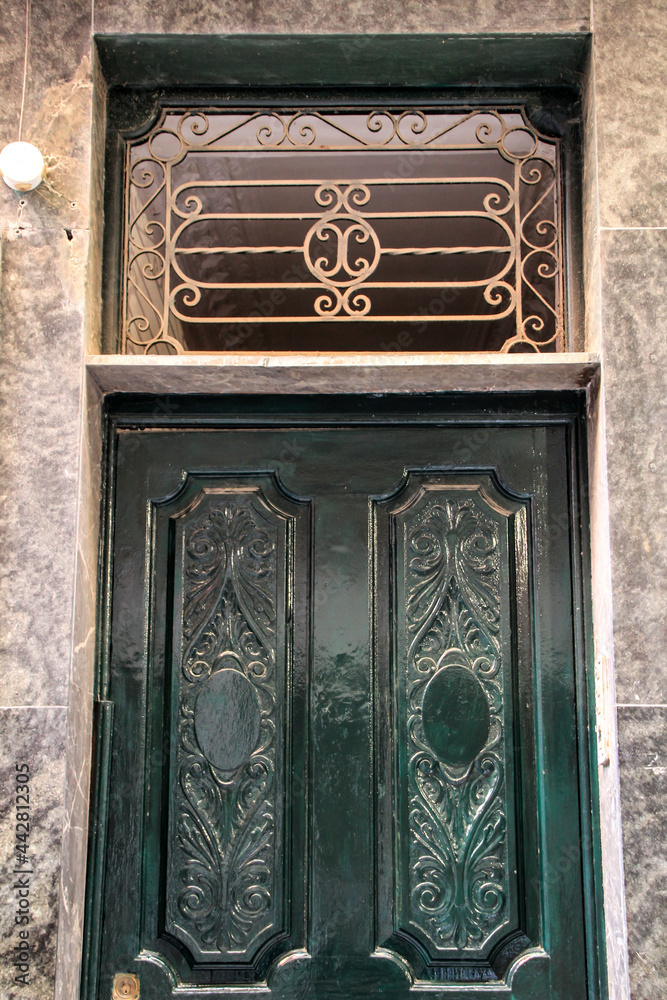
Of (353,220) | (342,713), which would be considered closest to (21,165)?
(353,220)

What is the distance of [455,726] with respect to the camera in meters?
2.56

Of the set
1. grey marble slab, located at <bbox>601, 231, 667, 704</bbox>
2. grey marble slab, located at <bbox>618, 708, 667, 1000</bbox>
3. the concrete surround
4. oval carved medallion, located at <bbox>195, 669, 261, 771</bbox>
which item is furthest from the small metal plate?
grey marble slab, located at <bbox>601, 231, 667, 704</bbox>

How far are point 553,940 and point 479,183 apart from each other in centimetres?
212

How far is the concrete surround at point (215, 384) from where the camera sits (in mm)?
2318

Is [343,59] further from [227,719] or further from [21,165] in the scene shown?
[227,719]

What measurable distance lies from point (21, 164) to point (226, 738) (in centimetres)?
165

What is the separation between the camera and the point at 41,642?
7.88ft

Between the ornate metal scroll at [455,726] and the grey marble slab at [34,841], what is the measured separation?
0.92 metres

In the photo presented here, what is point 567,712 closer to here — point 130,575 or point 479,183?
point 130,575

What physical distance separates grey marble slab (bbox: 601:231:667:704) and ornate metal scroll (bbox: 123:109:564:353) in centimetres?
24

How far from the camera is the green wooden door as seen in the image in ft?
8.07

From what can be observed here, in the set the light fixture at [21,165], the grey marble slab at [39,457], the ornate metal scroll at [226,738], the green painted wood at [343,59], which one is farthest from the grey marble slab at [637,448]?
the light fixture at [21,165]

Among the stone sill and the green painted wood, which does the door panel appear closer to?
the stone sill

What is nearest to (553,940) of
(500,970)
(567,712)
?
(500,970)
